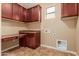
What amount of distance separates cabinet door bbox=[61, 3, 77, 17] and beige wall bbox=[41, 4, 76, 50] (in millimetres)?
47

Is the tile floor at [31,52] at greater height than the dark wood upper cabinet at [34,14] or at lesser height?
lesser

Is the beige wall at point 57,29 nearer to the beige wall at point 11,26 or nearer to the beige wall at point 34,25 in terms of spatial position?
the beige wall at point 34,25

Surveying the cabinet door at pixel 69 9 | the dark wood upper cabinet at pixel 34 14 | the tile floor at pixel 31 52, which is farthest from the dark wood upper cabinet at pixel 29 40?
the cabinet door at pixel 69 9

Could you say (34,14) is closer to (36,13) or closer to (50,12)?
(36,13)

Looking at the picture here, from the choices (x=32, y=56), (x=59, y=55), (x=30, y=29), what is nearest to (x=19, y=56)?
(x=32, y=56)

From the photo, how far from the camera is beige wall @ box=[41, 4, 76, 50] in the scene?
4.28ft

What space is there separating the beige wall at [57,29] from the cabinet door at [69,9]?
0.05 m

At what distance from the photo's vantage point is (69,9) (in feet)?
4.30

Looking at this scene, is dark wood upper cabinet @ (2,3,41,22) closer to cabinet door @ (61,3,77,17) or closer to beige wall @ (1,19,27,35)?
beige wall @ (1,19,27,35)

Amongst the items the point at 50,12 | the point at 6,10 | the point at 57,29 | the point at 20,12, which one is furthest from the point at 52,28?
the point at 6,10

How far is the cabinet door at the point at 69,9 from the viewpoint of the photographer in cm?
130

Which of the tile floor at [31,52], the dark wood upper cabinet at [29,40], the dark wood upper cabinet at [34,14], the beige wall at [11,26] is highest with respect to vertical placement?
the dark wood upper cabinet at [34,14]

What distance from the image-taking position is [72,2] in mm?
1324

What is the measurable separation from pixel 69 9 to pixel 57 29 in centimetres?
27
